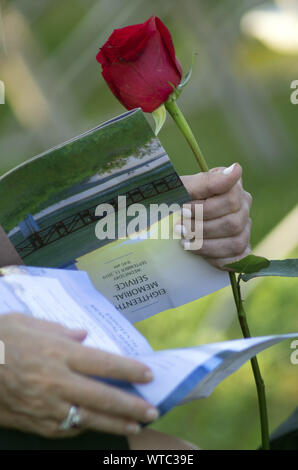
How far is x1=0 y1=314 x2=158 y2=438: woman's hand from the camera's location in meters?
0.48

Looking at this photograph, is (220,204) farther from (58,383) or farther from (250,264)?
(58,383)

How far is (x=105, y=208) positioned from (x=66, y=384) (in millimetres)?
251

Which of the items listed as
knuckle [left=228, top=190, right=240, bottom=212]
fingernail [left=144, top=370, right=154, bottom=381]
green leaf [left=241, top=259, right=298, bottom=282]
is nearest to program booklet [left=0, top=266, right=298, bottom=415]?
fingernail [left=144, top=370, right=154, bottom=381]

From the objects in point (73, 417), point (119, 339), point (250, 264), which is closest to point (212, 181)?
Result: point (250, 264)

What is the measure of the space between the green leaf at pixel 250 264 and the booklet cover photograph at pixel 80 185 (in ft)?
0.35

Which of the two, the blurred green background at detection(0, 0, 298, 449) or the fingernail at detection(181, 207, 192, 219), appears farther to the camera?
the blurred green background at detection(0, 0, 298, 449)

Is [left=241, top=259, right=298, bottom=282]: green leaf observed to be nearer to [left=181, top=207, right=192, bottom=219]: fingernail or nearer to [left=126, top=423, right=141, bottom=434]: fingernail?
[left=181, top=207, right=192, bottom=219]: fingernail

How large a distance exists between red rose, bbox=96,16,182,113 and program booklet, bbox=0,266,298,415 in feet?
0.73

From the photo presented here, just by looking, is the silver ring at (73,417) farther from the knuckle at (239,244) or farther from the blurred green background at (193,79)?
the blurred green background at (193,79)

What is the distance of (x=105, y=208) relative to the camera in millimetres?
680

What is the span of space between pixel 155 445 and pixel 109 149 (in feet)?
1.05

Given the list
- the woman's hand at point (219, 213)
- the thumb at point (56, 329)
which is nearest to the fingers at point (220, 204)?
the woman's hand at point (219, 213)

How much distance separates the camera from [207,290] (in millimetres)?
747
